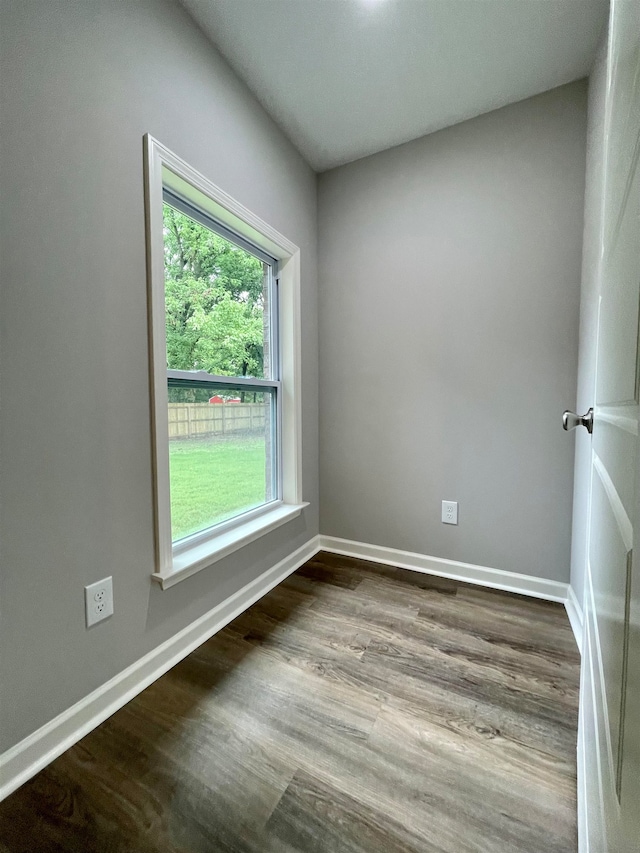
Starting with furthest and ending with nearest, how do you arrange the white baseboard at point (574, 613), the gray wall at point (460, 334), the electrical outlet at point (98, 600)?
the gray wall at point (460, 334)
the white baseboard at point (574, 613)
the electrical outlet at point (98, 600)

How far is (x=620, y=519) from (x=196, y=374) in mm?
1429

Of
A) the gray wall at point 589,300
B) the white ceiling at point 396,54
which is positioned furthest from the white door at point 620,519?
the white ceiling at point 396,54

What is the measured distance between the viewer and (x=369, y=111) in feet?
5.72

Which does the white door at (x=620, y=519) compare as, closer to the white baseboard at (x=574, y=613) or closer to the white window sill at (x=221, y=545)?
the white baseboard at (x=574, y=613)

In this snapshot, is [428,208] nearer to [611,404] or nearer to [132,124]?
[132,124]

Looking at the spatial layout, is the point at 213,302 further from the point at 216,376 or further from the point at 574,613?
the point at 574,613

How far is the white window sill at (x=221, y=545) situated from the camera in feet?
4.24

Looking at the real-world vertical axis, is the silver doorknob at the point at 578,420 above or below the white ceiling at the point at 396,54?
below

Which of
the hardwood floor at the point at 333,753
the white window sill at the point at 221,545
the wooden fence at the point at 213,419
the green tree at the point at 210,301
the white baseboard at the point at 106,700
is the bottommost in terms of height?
the hardwood floor at the point at 333,753

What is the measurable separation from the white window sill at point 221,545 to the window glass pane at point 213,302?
0.78 meters

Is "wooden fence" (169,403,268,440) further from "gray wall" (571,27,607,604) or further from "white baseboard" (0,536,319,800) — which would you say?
"gray wall" (571,27,607,604)

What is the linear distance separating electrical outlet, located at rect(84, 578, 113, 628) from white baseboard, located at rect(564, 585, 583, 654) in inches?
70.5

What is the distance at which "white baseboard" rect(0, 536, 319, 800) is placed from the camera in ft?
2.94

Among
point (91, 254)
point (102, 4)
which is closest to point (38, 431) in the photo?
point (91, 254)
